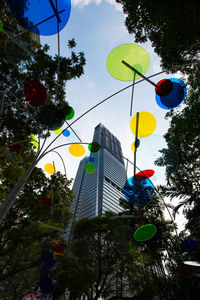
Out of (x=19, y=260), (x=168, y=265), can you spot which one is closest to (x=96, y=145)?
(x=168, y=265)

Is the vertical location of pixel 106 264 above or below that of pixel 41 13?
below

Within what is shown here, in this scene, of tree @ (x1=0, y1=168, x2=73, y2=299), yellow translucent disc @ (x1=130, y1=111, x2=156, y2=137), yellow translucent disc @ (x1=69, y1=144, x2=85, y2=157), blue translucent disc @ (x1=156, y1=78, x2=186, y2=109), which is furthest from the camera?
tree @ (x1=0, y1=168, x2=73, y2=299)

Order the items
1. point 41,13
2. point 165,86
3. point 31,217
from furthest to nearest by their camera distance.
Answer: point 31,217 → point 165,86 → point 41,13

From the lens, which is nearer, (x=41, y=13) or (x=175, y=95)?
(x=41, y=13)

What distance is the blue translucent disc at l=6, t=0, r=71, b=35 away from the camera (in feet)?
7.59

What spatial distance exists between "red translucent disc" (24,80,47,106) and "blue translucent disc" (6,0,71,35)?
94 centimetres

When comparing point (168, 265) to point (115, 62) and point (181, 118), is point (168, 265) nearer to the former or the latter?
point (181, 118)

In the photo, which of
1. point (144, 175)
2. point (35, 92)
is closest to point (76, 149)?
point (144, 175)

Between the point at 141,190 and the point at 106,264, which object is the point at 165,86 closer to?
the point at 141,190

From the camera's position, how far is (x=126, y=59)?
10.6ft

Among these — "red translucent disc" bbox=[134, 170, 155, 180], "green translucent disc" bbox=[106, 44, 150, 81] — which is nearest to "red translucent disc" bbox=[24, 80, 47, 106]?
"green translucent disc" bbox=[106, 44, 150, 81]

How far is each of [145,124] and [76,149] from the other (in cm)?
296

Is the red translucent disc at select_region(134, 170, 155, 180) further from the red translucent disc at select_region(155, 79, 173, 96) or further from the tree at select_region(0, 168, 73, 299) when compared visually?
the tree at select_region(0, 168, 73, 299)

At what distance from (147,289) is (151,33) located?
14.1 metres
